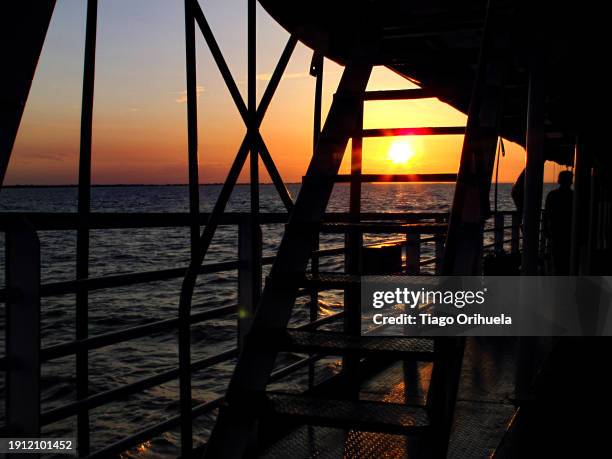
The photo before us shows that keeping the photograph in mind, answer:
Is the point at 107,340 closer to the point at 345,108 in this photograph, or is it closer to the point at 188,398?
the point at 188,398

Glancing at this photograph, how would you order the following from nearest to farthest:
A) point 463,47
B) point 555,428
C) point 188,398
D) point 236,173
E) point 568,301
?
point 188,398 < point 236,173 < point 555,428 < point 463,47 < point 568,301

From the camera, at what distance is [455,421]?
434 cm

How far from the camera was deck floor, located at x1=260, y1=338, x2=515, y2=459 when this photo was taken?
3.77m

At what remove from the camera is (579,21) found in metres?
4.93

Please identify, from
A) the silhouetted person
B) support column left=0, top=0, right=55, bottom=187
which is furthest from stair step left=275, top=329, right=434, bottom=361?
the silhouetted person

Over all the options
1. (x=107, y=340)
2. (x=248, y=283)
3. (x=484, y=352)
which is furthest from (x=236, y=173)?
(x=484, y=352)

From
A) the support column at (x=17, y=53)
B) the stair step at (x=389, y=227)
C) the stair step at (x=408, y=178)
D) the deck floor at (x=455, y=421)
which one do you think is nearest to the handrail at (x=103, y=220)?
the support column at (x=17, y=53)

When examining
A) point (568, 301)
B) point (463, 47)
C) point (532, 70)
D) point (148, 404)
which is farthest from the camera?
point (148, 404)

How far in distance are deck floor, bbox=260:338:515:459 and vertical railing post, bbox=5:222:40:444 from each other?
63.4 inches

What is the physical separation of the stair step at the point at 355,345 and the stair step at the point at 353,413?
21 centimetres

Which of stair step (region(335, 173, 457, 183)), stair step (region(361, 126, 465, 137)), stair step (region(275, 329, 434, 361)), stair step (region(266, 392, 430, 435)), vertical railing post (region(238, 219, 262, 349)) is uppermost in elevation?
stair step (region(361, 126, 465, 137))

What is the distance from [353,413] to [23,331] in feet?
4.37

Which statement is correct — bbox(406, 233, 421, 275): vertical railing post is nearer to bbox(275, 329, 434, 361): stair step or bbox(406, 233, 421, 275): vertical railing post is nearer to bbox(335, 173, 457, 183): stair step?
bbox(335, 173, 457, 183): stair step

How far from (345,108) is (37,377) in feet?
7.24
